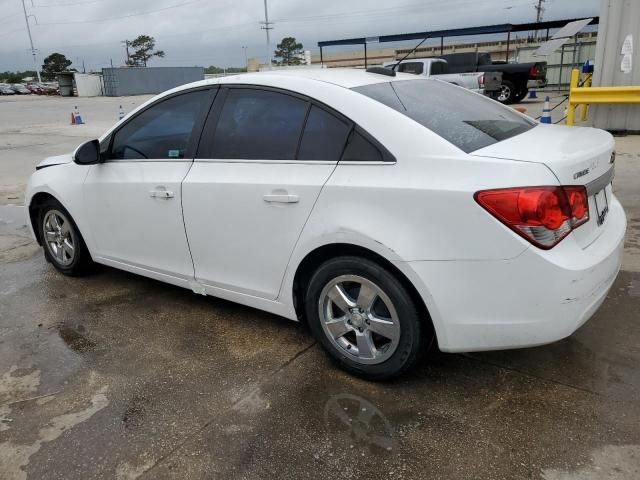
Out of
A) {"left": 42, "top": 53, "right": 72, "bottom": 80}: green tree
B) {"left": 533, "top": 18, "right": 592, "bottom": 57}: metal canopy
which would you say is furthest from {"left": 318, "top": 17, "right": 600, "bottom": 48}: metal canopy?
{"left": 42, "top": 53, "right": 72, "bottom": 80}: green tree

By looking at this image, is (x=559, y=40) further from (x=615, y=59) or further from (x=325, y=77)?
(x=325, y=77)

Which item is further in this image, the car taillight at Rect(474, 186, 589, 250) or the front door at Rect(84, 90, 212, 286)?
the front door at Rect(84, 90, 212, 286)

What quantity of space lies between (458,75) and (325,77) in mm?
15229

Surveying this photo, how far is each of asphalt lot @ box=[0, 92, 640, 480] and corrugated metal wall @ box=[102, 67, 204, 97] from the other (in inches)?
1827

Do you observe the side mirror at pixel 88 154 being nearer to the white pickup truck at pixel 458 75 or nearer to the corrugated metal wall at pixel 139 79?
the white pickup truck at pixel 458 75

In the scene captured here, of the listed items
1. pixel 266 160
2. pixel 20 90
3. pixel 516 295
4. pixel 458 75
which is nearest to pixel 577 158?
pixel 516 295

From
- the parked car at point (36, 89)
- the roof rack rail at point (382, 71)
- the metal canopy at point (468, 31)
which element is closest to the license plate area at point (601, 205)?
the roof rack rail at point (382, 71)

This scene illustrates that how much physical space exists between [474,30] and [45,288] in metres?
23.3

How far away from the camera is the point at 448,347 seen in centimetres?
262

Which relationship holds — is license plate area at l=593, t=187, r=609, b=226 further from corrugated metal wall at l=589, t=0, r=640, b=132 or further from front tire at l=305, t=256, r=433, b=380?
corrugated metal wall at l=589, t=0, r=640, b=132

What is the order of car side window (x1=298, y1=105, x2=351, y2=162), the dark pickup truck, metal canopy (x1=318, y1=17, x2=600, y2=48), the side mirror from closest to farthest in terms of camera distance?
car side window (x1=298, y1=105, x2=351, y2=162), the side mirror, the dark pickup truck, metal canopy (x1=318, y1=17, x2=600, y2=48)

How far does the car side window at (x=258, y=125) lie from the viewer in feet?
10.1

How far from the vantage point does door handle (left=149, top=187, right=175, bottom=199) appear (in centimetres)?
352

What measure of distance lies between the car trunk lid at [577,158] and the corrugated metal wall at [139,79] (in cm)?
4724
